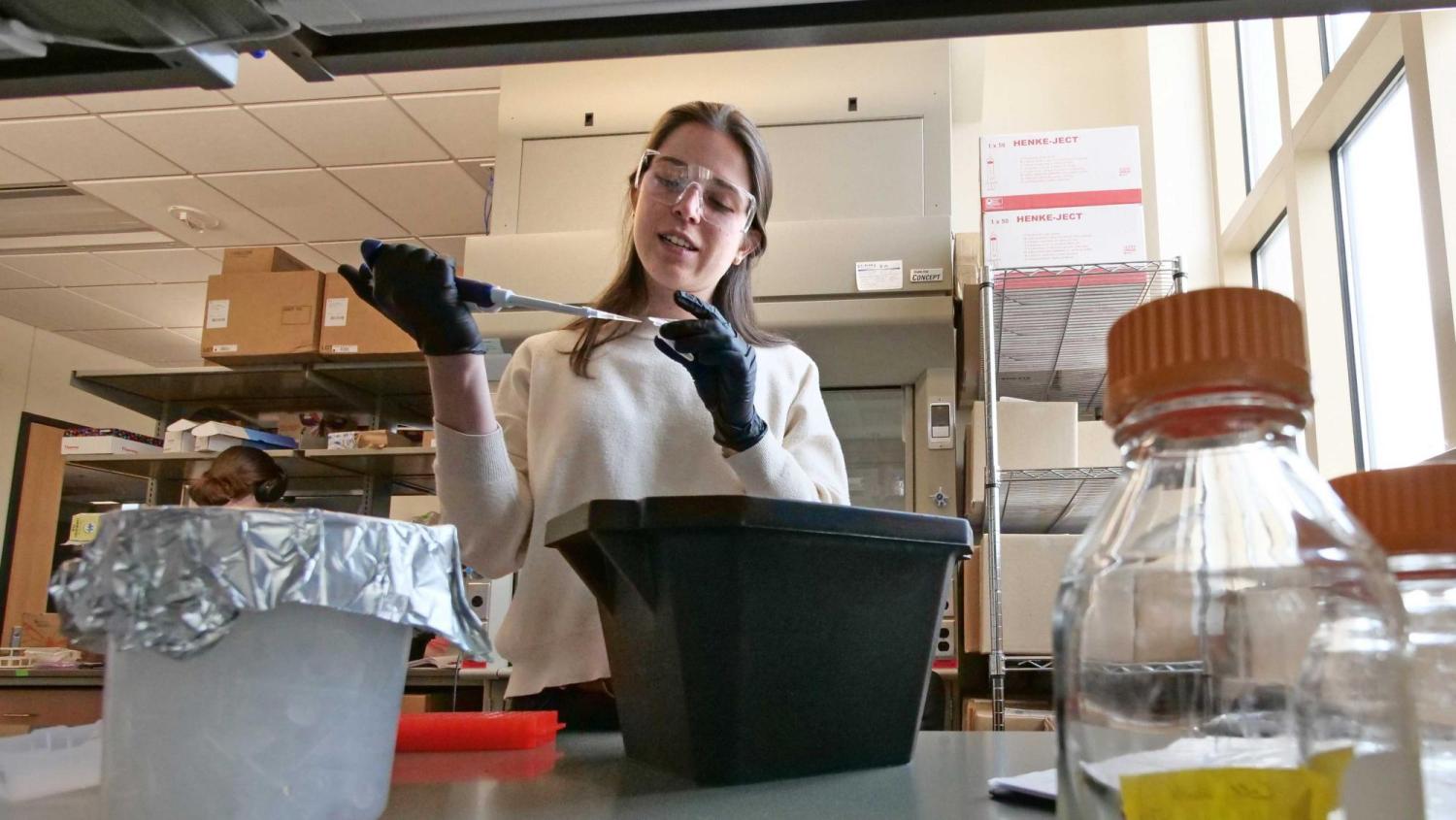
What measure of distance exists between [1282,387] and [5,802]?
49 cm

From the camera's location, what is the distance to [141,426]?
612cm

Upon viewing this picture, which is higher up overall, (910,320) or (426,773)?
(910,320)

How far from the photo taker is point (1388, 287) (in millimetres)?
2053

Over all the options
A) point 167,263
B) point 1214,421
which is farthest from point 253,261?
point 1214,421

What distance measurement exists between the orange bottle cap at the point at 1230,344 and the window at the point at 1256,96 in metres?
2.64

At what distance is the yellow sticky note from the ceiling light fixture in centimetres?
439

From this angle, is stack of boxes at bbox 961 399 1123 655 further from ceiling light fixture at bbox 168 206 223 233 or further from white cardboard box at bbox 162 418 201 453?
ceiling light fixture at bbox 168 206 223 233

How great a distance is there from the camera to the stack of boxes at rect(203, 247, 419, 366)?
3.11 metres

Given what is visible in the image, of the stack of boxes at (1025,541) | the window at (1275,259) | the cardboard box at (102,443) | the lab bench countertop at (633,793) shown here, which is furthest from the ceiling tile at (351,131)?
the lab bench countertop at (633,793)

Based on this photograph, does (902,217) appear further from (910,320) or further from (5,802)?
(5,802)

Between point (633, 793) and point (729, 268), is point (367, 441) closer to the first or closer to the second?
point (729, 268)

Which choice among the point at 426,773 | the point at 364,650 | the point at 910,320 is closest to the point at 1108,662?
the point at 364,650

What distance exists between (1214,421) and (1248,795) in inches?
3.9

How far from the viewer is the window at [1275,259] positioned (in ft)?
8.13
